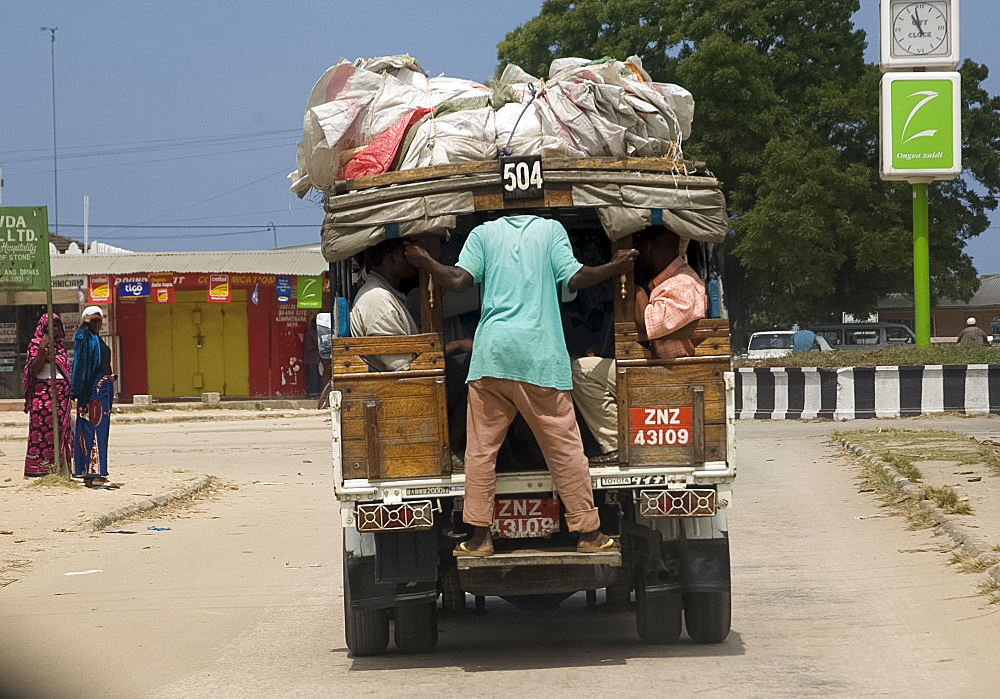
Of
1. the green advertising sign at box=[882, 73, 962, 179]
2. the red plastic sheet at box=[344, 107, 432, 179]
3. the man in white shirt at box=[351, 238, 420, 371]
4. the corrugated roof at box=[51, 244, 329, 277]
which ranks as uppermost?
the green advertising sign at box=[882, 73, 962, 179]

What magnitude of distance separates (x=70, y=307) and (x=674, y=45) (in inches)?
779

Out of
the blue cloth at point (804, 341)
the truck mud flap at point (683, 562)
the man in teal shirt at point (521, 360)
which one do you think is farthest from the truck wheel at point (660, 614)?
the blue cloth at point (804, 341)

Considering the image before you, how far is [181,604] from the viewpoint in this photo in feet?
29.3

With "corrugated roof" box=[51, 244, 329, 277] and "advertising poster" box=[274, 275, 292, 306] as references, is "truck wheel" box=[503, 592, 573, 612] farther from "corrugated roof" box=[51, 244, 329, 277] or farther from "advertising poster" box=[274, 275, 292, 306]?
"corrugated roof" box=[51, 244, 329, 277]

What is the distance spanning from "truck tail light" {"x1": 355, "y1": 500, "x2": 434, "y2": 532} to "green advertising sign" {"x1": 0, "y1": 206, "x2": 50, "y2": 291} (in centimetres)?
1029

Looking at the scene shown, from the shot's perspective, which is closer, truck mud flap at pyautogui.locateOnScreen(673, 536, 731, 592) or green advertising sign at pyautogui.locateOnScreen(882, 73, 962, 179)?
truck mud flap at pyautogui.locateOnScreen(673, 536, 731, 592)

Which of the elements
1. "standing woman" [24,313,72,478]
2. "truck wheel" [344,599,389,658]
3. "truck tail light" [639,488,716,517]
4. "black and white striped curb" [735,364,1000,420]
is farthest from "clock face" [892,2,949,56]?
"truck wheel" [344,599,389,658]

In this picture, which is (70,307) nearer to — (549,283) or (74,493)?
(74,493)

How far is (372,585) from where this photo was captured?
675cm

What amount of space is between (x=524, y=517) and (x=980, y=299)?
8870cm

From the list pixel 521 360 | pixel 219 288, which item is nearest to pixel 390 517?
pixel 521 360

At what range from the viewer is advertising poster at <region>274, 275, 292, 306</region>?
38.3m

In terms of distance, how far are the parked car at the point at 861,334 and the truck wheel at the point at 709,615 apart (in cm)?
2995

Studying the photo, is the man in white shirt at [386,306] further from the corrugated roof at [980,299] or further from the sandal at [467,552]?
the corrugated roof at [980,299]
